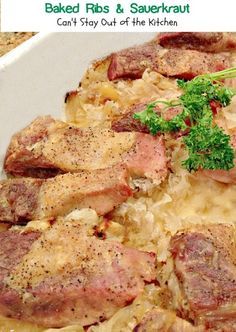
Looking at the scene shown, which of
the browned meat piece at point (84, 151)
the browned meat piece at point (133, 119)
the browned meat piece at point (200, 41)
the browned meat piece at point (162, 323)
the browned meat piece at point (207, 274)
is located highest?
the browned meat piece at point (200, 41)

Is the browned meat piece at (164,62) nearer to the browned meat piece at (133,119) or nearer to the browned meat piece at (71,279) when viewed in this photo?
the browned meat piece at (133,119)

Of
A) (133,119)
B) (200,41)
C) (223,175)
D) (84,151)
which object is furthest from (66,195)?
(200,41)

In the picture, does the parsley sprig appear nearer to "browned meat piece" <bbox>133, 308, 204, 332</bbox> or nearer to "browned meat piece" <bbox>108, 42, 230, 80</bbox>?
"browned meat piece" <bbox>108, 42, 230, 80</bbox>

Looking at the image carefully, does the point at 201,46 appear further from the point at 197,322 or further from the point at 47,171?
the point at 197,322
